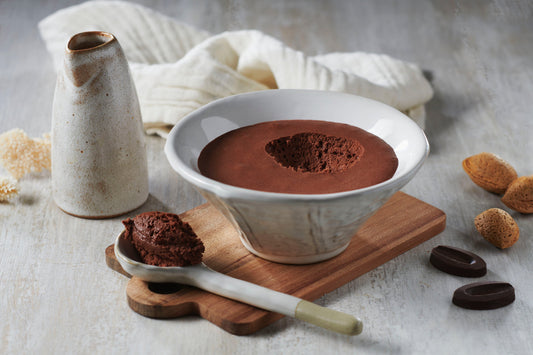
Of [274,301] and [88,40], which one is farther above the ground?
[88,40]

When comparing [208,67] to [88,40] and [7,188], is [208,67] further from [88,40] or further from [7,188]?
[7,188]

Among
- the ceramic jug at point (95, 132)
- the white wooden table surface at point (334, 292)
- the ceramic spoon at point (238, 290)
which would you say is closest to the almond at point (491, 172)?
the white wooden table surface at point (334, 292)

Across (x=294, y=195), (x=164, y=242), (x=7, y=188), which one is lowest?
(x=7, y=188)

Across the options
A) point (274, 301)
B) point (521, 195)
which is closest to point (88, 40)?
point (274, 301)

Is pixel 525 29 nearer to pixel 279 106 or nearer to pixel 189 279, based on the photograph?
pixel 279 106

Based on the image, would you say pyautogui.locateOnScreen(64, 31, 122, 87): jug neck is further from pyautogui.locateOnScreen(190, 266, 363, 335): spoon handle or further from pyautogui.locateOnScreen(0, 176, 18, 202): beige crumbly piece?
pyautogui.locateOnScreen(190, 266, 363, 335): spoon handle

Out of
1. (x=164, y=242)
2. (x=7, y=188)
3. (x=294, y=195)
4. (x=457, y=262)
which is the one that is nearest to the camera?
(x=294, y=195)
